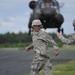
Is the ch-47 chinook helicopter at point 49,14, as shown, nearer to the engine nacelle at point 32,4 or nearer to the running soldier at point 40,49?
the engine nacelle at point 32,4

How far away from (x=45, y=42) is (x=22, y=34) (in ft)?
268

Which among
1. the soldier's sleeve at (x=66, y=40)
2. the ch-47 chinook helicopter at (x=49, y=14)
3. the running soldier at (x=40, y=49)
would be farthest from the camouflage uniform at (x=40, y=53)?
the ch-47 chinook helicopter at (x=49, y=14)

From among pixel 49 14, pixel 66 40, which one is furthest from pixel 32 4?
pixel 66 40

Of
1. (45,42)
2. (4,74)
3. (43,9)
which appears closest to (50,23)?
(43,9)

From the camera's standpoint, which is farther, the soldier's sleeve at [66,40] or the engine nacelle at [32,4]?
the engine nacelle at [32,4]

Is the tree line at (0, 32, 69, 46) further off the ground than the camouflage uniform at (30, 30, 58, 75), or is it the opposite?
the camouflage uniform at (30, 30, 58, 75)

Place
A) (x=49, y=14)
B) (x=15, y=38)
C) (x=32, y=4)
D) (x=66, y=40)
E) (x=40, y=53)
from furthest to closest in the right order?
(x=15, y=38) → (x=32, y=4) → (x=49, y=14) → (x=40, y=53) → (x=66, y=40)

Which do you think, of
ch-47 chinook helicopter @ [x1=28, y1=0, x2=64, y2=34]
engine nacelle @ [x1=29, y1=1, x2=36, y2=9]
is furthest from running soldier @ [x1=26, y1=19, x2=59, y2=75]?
engine nacelle @ [x1=29, y1=1, x2=36, y2=9]

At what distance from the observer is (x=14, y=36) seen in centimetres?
8706

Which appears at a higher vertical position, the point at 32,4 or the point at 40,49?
the point at 40,49

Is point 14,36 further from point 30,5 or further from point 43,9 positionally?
point 43,9

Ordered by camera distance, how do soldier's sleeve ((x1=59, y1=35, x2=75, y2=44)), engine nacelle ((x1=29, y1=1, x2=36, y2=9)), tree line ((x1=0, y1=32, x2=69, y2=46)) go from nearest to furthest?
soldier's sleeve ((x1=59, y1=35, x2=75, y2=44)), engine nacelle ((x1=29, y1=1, x2=36, y2=9)), tree line ((x1=0, y1=32, x2=69, y2=46))

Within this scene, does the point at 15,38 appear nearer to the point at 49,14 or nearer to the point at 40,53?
the point at 49,14

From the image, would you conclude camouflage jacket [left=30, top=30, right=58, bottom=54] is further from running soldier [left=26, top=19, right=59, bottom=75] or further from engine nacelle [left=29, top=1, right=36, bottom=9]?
engine nacelle [left=29, top=1, right=36, bottom=9]
